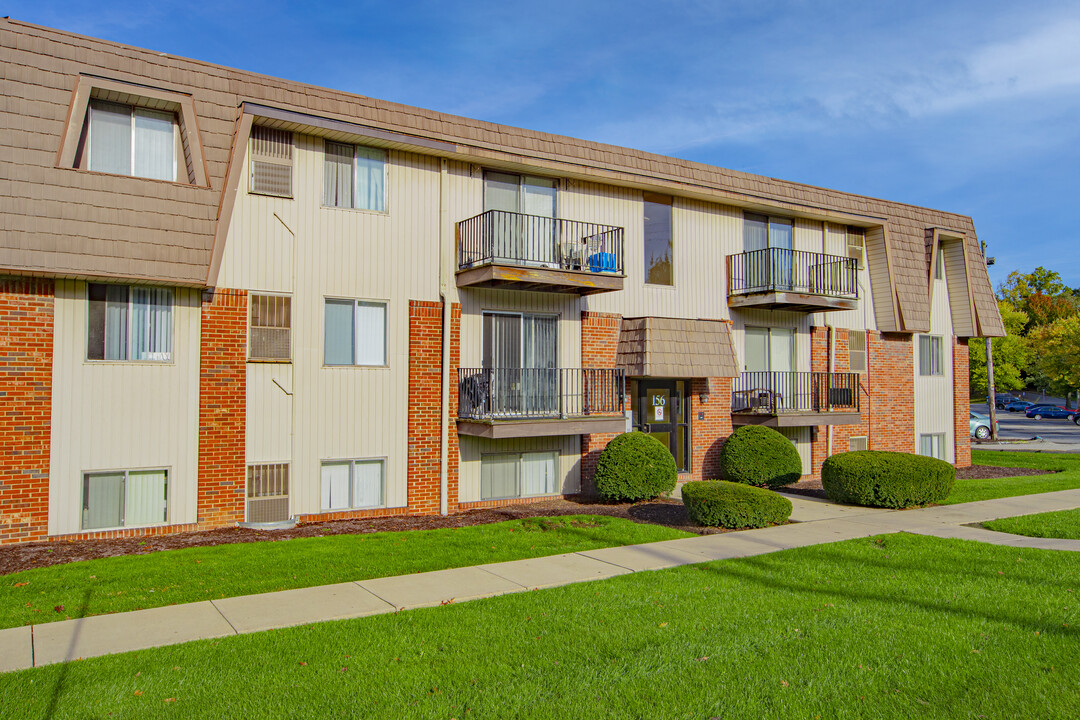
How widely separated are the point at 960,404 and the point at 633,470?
12.9m

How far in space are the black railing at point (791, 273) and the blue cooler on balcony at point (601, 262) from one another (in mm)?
3939

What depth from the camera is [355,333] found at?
1330 cm

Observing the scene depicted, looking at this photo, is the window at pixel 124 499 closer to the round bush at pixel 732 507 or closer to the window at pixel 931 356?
the round bush at pixel 732 507

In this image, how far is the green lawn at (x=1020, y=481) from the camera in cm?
1625

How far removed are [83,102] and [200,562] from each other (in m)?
6.52

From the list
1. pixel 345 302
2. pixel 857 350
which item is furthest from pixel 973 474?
pixel 345 302

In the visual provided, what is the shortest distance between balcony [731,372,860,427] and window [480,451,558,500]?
506cm

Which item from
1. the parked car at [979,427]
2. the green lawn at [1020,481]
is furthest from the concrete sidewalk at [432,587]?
the parked car at [979,427]

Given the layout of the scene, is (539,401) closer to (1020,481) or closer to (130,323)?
(130,323)

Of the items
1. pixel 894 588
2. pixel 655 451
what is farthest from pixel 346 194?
pixel 894 588

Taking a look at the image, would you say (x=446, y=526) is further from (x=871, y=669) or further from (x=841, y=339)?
(x=841, y=339)

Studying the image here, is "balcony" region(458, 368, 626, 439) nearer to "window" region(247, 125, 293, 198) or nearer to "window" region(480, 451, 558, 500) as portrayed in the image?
"window" region(480, 451, 558, 500)

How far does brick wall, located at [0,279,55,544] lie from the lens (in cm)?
1053

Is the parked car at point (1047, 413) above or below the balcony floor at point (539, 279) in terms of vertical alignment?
below
